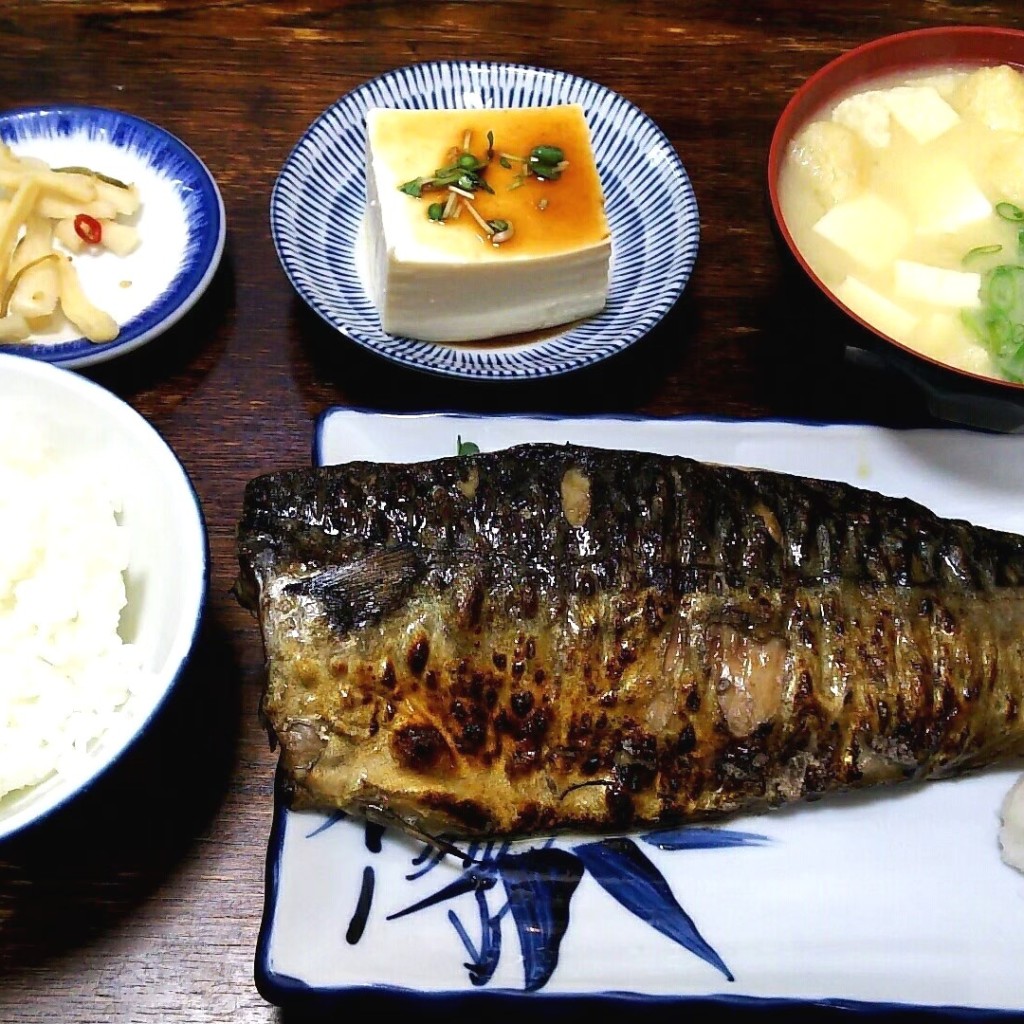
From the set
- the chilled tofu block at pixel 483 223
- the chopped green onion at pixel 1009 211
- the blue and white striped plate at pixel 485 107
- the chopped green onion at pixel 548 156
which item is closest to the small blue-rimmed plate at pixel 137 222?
the blue and white striped plate at pixel 485 107

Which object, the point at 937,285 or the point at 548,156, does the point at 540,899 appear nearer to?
the point at 937,285

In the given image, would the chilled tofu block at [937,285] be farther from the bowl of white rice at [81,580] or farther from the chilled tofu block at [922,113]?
the bowl of white rice at [81,580]

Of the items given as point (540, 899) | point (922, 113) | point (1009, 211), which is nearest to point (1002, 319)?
point (1009, 211)

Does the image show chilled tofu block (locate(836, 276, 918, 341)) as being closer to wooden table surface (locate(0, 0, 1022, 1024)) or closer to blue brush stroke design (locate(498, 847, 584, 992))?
wooden table surface (locate(0, 0, 1022, 1024))

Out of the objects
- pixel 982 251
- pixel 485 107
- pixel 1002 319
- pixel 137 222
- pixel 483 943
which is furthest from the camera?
pixel 485 107

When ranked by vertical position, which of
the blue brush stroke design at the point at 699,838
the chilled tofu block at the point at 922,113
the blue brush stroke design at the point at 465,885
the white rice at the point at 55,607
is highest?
the chilled tofu block at the point at 922,113

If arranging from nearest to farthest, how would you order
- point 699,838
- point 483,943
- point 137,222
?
point 483,943 → point 699,838 → point 137,222

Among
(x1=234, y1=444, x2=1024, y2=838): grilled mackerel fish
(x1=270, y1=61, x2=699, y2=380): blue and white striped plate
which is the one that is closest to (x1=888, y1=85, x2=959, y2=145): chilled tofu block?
(x1=270, y1=61, x2=699, y2=380): blue and white striped plate

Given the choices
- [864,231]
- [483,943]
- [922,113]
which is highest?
[922,113]
